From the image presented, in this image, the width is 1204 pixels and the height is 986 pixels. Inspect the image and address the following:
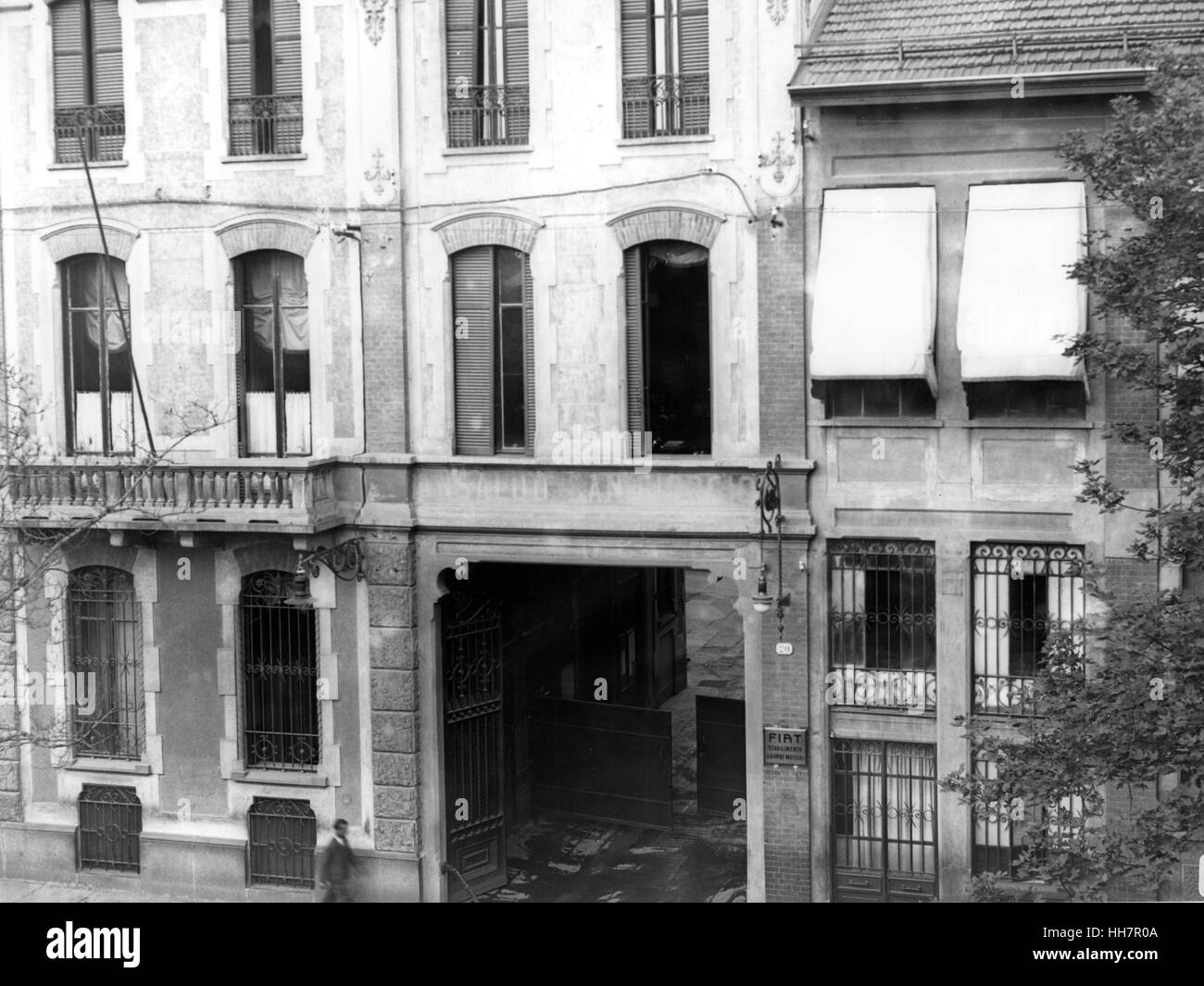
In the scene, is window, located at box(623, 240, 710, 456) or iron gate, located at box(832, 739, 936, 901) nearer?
iron gate, located at box(832, 739, 936, 901)

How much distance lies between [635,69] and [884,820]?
393 inches

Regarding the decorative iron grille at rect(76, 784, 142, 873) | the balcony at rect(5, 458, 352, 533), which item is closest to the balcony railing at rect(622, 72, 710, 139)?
the balcony at rect(5, 458, 352, 533)

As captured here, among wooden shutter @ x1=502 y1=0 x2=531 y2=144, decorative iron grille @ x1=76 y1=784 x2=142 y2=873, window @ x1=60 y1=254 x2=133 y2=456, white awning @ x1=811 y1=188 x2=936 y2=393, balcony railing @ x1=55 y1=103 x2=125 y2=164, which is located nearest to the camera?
white awning @ x1=811 y1=188 x2=936 y2=393

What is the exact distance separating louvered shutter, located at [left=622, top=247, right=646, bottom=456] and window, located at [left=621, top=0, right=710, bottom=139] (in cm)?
163

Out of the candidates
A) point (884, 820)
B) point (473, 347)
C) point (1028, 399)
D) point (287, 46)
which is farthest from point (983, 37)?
point (884, 820)

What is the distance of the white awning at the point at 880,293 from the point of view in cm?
1894

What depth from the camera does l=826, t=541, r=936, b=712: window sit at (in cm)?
1997

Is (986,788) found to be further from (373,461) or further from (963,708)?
(373,461)

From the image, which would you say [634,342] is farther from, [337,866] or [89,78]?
[89,78]

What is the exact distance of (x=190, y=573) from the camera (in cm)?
2231

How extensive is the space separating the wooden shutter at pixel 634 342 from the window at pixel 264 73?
4888 millimetres

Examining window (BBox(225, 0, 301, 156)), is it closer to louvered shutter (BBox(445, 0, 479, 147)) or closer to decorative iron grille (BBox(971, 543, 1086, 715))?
louvered shutter (BBox(445, 0, 479, 147))

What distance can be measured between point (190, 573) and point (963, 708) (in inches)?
413

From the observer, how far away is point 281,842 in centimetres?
2227
